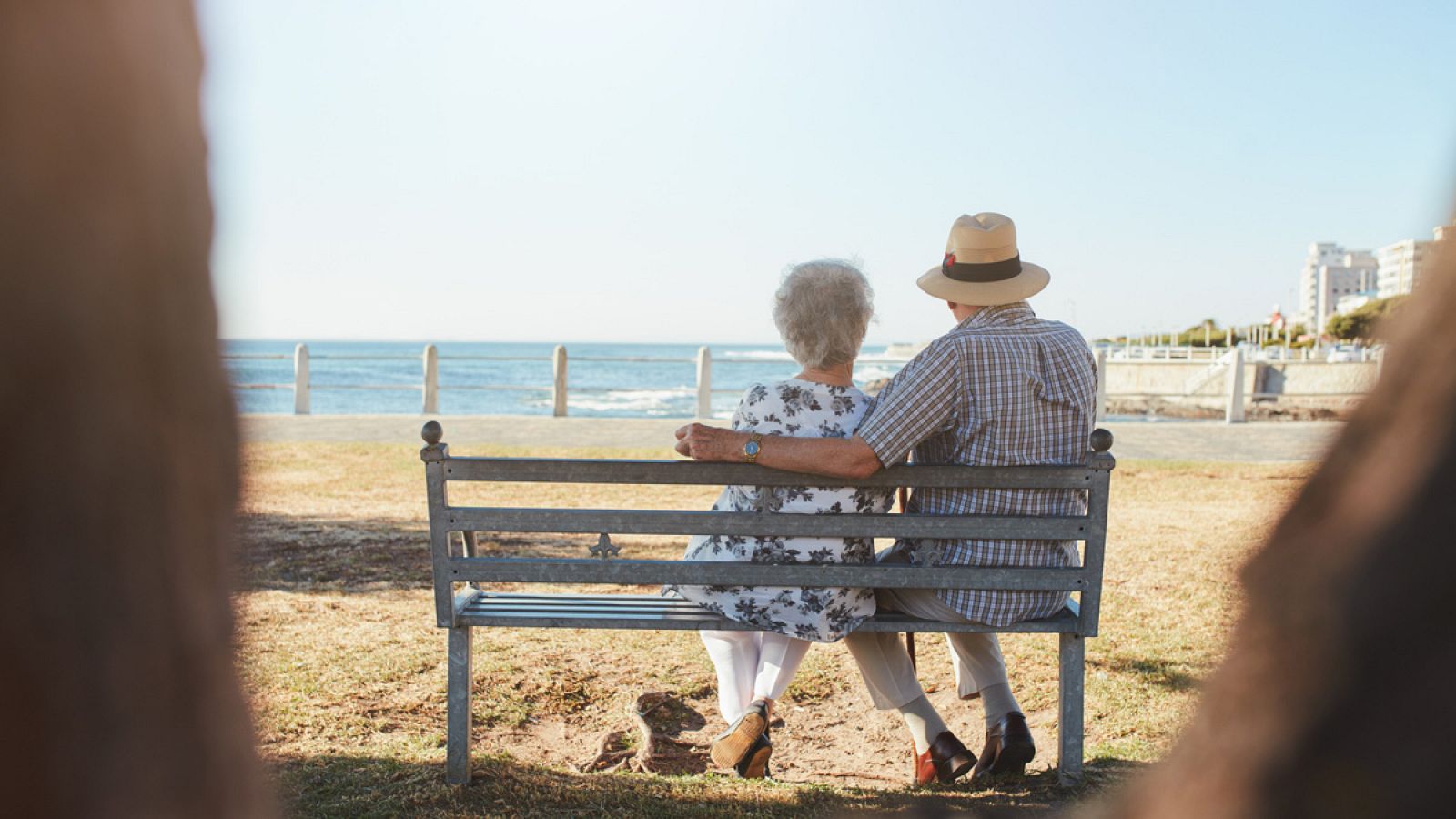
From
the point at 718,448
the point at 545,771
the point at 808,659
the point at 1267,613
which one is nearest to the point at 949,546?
A: the point at 718,448

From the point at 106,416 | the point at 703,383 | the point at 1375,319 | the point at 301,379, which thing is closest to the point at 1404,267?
the point at 1375,319

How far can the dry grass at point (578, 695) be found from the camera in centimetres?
330

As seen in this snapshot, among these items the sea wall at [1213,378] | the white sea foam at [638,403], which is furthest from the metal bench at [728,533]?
the sea wall at [1213,378]

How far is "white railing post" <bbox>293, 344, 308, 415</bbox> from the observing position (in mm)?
17219

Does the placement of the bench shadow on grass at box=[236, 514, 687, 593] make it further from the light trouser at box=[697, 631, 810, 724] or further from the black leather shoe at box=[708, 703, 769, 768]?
the black leather shoe at box=[708, 703, 769, 768]

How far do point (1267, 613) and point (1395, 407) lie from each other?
8 centimetres

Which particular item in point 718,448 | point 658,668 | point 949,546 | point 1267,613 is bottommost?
point 658,668

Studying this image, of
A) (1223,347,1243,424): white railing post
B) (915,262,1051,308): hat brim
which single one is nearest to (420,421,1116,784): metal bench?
(915,262,1051,308): hat brim

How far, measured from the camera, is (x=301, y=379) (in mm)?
17250

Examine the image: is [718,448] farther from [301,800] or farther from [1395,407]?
[1395,407]

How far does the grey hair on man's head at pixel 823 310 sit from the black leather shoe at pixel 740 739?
1.11m

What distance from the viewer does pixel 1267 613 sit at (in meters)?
0.37

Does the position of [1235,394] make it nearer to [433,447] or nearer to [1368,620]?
[433,447]

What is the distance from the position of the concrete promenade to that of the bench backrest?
9542 mm
